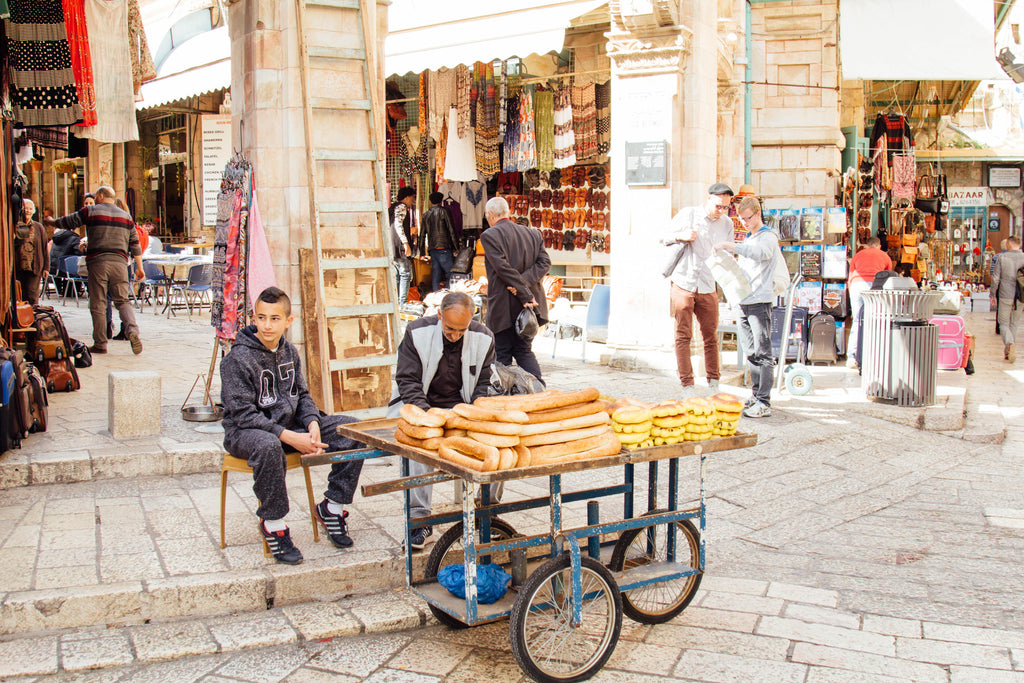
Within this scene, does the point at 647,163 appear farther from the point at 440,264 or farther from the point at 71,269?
the point at 71,269

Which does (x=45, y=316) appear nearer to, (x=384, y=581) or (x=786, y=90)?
(x=384, y=581)

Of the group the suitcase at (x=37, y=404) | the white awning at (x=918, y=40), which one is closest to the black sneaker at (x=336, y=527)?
the suitcase at (x=37, y=404)

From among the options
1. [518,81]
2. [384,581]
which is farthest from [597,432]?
[518,81]

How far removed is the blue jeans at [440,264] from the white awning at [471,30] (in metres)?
3.04

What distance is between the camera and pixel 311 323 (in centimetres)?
650

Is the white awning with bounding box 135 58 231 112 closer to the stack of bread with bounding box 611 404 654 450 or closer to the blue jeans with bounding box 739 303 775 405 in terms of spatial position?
the blue jeans with bounding box 739 303 775 405

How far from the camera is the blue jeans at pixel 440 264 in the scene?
14.2m

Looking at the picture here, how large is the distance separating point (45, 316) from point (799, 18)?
36.3ft

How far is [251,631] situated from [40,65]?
509 cm

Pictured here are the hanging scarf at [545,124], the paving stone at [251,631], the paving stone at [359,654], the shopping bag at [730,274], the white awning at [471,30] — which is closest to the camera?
the paving stone at [359,654]

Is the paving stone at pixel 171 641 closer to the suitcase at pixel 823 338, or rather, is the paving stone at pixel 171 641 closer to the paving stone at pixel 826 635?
the paving stone at pixel 826 635

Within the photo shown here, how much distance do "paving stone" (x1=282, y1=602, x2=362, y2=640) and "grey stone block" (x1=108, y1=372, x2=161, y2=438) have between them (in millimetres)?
2784

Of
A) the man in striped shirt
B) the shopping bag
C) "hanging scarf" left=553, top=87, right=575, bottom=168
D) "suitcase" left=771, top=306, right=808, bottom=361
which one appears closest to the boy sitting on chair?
the shopping bag

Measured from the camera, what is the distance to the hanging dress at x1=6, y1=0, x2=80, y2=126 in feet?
22.3
